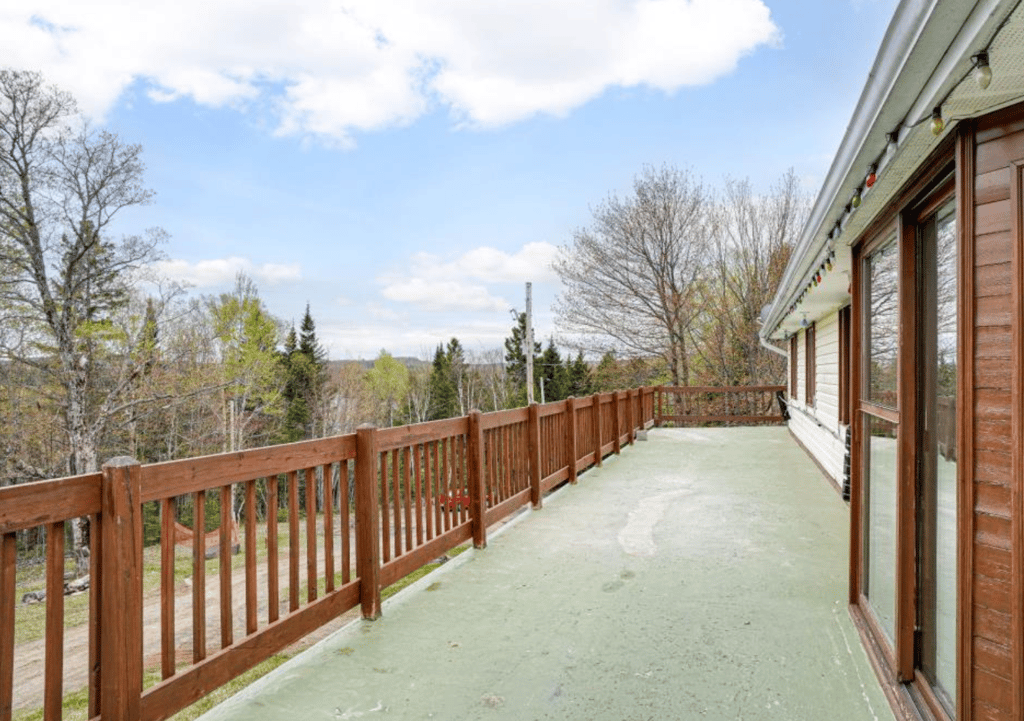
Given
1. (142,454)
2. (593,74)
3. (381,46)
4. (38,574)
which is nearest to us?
(381,46)

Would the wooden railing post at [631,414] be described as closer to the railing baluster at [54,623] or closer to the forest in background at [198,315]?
the forest in background at [198,315]

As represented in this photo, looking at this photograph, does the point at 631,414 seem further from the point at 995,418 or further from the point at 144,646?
the point at 995,418

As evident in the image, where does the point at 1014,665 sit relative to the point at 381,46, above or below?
below

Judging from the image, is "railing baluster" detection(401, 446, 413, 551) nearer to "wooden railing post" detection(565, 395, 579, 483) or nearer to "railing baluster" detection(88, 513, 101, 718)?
"railing baluster" detection(88, 513, 101, 718)

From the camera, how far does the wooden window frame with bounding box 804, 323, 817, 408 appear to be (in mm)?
9203

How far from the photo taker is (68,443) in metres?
12.8

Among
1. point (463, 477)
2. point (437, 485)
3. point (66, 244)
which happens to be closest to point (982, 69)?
point (437, 485)

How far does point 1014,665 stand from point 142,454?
2263 cm

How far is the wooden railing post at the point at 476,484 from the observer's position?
14.5 ft

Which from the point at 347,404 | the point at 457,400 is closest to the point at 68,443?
the point at 347,404

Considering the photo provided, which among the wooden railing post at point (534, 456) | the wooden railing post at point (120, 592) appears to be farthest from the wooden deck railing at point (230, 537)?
the wooden railing post at point (534, 456)

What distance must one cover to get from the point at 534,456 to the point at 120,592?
13.4 feet

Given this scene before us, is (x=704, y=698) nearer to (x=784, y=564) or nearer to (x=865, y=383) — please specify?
(x=865, y=383)

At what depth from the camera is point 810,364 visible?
958 centimetres
